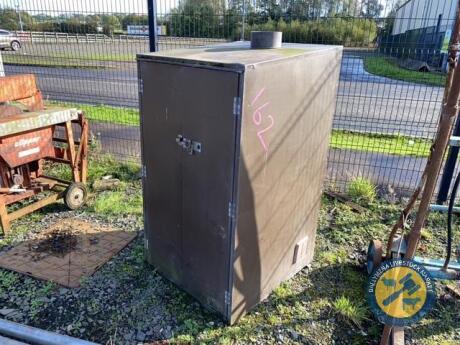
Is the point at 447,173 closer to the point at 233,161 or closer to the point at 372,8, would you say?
the point at 372,8

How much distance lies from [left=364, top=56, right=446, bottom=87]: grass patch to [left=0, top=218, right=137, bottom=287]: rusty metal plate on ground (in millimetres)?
3748

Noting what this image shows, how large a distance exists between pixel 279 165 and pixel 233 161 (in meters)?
0.46

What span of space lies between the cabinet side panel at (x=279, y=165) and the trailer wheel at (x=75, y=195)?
8.55ft

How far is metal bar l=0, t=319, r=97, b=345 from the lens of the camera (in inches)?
79.4

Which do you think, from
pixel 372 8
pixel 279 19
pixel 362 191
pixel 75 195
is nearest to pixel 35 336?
pixel 75 195

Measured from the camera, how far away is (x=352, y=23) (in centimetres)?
447

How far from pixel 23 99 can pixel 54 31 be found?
1.82m

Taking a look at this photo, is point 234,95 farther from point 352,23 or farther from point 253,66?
point 352,23

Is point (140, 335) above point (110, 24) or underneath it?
underneath

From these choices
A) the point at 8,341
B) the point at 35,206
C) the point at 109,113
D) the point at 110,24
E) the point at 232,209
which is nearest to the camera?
the point at 8,341

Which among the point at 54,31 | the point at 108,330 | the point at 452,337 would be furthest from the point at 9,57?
the point at 452,337

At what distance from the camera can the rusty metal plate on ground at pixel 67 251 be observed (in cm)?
327

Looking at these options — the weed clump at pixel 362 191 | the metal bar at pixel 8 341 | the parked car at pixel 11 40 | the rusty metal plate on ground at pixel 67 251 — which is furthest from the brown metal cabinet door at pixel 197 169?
the parked car at pixel 11 40

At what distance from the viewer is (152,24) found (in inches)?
178
